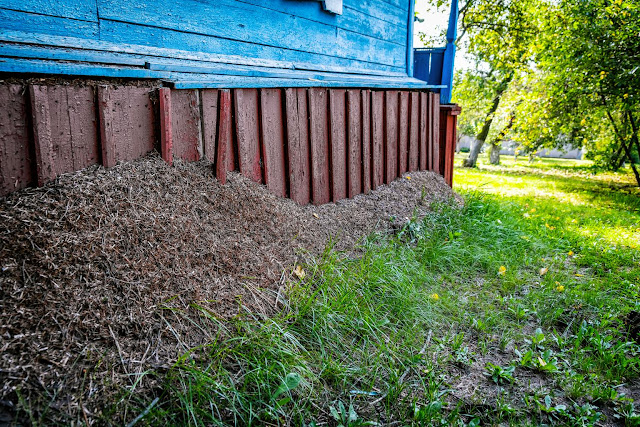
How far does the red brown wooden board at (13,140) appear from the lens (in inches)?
89.7

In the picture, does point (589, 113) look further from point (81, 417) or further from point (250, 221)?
point (81, 417)

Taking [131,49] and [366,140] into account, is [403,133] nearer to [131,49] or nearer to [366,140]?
[366,140]

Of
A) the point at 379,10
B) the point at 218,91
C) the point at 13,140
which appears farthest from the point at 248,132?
the point at 379,10

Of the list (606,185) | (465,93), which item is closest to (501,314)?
(606,185)

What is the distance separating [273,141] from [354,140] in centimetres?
137

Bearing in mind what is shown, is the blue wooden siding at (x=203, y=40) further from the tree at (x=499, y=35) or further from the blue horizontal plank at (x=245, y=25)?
the tree at (x=499, y=35)

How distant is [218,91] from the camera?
3.36 metres

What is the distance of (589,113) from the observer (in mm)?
10188

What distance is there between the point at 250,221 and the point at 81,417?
176 cm

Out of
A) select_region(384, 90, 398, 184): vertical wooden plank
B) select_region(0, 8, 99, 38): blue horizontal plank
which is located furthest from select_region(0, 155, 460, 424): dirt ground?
select_region(384, 90, 398, 184): vertical wooden plank

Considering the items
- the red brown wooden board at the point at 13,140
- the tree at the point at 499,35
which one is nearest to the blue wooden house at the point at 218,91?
the red brown wooden board at the point at 13,140

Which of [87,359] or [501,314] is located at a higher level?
[87,359]

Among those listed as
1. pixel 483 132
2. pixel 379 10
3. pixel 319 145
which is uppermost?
pixel 379 10

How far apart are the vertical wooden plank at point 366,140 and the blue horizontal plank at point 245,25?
2.37 ft
